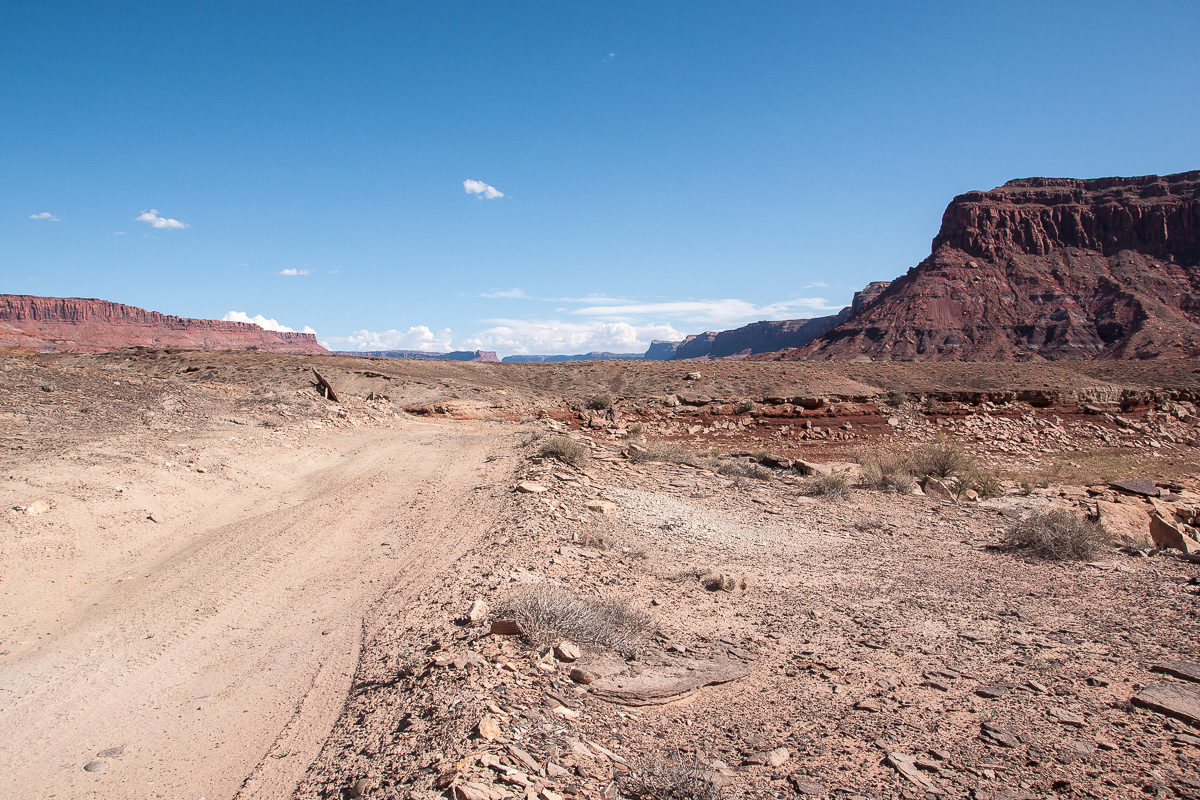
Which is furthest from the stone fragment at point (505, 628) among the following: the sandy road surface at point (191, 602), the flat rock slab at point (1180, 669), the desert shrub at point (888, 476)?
the desert shrub at point (888, 476)

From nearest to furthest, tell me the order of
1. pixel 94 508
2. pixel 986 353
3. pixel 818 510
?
A: pixel 94 508 < pixel 818 510 < pixel 986 353

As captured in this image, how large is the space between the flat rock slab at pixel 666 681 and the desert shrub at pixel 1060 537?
496 cm

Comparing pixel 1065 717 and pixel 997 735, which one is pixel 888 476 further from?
pixel 997 735

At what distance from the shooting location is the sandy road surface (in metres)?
3.36

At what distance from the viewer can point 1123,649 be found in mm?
4539

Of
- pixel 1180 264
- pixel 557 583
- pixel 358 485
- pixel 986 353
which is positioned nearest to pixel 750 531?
pixel 557 583

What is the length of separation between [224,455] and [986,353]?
353ft

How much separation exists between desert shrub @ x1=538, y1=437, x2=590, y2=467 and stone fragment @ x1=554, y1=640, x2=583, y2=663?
252 inches

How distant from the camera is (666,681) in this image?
13.0 feet

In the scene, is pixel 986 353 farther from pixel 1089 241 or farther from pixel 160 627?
pixel 160 627

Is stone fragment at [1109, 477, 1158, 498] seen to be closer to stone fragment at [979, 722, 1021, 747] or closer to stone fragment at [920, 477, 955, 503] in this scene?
stone fragment at [920, 477, 955, 503]

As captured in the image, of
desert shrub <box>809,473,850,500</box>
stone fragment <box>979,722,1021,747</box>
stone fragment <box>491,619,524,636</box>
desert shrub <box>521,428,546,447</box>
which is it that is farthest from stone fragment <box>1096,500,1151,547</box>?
desert shrub <box>521,428,546,447</box>

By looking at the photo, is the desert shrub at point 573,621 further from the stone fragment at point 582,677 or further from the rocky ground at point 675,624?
the stone fragment at point 582,677

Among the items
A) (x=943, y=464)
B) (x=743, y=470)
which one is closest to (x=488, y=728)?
(x=743, y=470)
